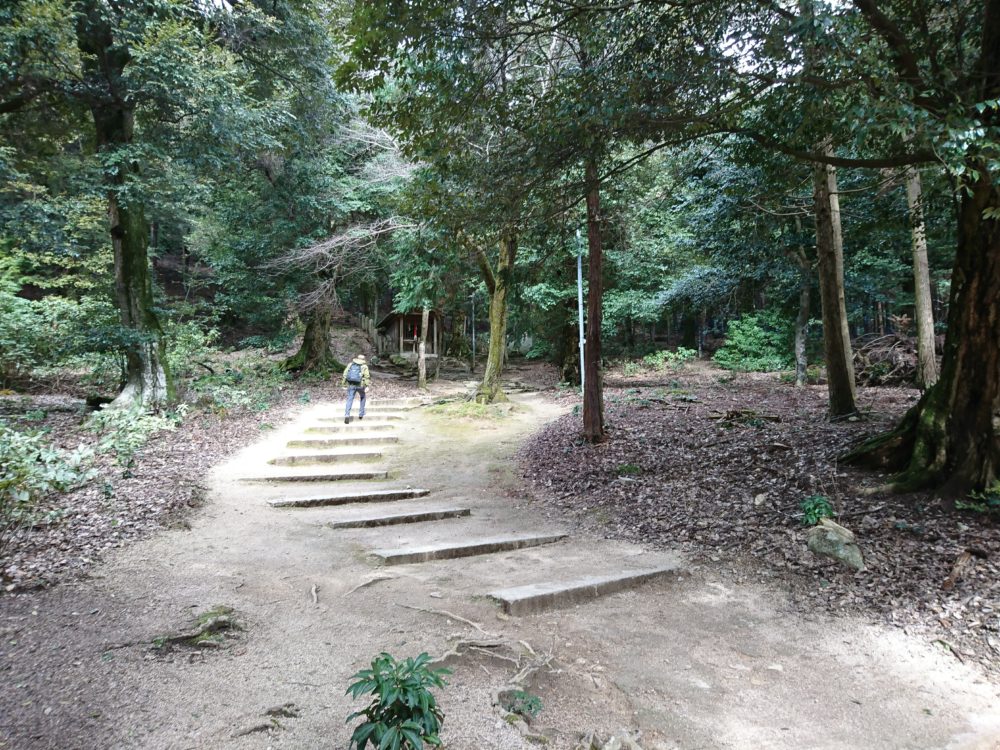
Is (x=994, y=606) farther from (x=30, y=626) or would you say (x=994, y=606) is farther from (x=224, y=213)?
(x=224, y=213)

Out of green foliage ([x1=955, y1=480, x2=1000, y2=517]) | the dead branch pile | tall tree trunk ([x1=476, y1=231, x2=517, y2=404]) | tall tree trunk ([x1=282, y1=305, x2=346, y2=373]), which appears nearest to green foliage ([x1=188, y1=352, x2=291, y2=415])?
tall tree trunk ([x1=282, y1=305, x2=346, y2=373])

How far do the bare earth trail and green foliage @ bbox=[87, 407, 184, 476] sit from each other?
9.34 ft

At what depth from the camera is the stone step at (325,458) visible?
930 centimetres

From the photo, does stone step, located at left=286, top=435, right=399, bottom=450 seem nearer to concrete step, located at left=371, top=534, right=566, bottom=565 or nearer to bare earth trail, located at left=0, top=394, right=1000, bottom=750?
bare earth trail, located at left=0, top=394, right=1000, bottom=750

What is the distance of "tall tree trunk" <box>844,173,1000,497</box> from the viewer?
493 centimetres

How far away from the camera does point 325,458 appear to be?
9.68m

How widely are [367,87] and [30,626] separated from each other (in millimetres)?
5058

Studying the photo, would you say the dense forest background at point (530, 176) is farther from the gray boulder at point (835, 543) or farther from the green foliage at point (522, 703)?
the green foliage at point (522, 703)

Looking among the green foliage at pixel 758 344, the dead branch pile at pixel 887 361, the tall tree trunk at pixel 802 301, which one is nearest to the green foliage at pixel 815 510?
the tall tree trunk at pixel 802 301

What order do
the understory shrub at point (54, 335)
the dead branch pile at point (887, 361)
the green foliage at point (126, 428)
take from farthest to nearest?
the dead branch pile at point (887, 361), the understory shrub at point (54, 335), the green foliage at point (126, 428)

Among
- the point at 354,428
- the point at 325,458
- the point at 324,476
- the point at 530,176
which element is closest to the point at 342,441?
the point at 354,428


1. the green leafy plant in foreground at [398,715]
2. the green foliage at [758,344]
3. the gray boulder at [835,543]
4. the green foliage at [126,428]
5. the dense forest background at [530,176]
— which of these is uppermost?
the dense forest background at [530,176]

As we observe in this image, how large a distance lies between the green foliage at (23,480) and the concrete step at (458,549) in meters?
3.04

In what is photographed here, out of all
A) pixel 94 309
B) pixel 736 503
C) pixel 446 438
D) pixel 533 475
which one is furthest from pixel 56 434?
pixel 736 503
